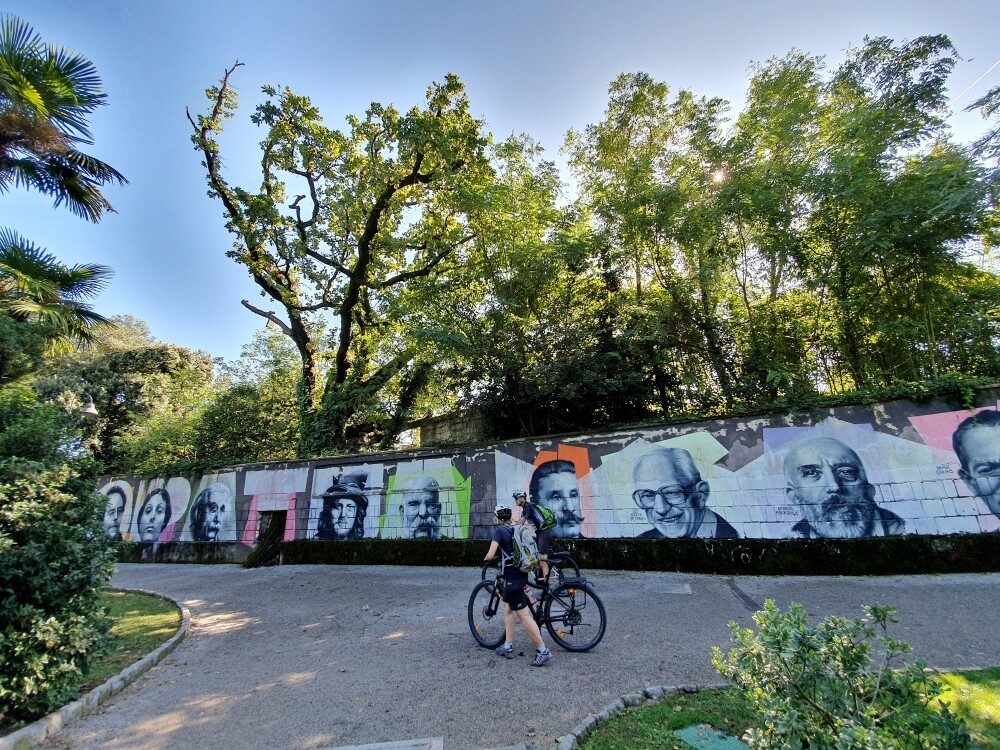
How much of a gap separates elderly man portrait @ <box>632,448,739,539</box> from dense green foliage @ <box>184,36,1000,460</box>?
5.45ft

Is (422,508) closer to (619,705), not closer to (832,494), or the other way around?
(619,705)

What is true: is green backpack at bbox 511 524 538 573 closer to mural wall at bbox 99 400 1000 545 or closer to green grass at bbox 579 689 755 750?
green grass at bbox 579 689 755 750

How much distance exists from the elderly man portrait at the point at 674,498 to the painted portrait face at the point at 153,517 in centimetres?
1562

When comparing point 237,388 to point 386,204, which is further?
point 237,388

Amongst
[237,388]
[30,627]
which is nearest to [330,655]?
[30,627]

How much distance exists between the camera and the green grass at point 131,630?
448 cm

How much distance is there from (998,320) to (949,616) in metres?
5.90

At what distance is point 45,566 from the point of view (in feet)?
12.9

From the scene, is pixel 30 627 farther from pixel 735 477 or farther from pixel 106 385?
pixel 106 385

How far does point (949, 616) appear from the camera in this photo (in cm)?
519

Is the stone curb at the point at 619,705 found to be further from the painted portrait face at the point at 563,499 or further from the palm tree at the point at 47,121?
the palm tree at the point at 47,121

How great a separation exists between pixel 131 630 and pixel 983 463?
13.3m

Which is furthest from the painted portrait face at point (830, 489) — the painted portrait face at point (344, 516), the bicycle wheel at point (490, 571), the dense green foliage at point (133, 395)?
the dense green foliage at point (133, 395)

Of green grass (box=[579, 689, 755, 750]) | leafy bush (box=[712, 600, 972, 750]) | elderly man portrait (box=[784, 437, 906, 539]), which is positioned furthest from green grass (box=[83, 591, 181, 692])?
elderly man portrait (box=[784, 437, 906, 539])
